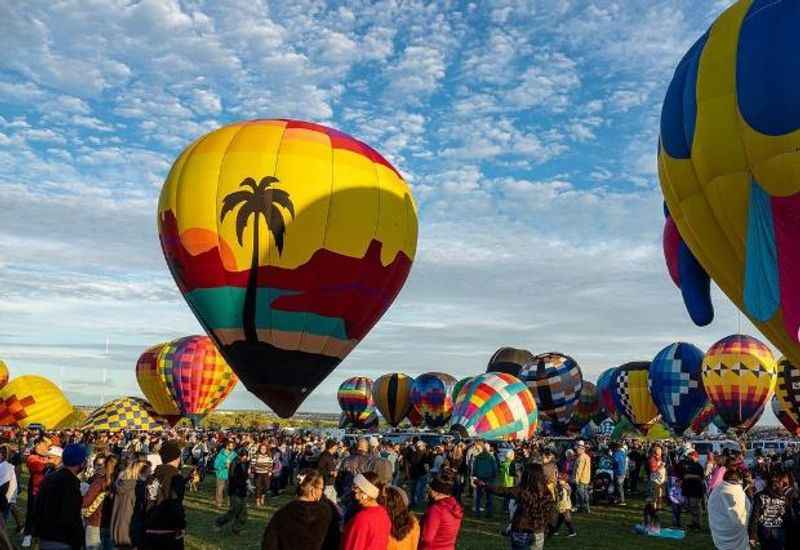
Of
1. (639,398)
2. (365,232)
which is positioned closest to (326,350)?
(365,232)

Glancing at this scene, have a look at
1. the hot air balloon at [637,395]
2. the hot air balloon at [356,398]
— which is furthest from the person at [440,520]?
the hot air balloon at [356,398]

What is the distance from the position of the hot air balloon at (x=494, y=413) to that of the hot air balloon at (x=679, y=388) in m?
11.3

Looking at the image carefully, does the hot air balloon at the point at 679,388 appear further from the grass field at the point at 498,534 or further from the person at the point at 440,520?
the person at the point at 440,520

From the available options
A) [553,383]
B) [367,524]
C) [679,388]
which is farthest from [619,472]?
[679,388]

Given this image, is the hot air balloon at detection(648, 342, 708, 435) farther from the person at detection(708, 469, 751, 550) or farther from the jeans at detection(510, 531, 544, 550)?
the jeans at detection(510, 531, 544, 550)

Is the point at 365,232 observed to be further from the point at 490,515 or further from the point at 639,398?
the point at 639,398

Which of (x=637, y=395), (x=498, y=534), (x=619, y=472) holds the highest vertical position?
(x=637, y=395)

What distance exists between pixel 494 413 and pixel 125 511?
17730 millimetres

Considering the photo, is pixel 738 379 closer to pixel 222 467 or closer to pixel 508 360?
pixel 508 360

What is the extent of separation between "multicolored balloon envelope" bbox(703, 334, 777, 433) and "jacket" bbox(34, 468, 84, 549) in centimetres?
2918

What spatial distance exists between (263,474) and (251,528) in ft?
8.99

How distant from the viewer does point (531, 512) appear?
698cm

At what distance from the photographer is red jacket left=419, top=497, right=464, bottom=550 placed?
217 inches

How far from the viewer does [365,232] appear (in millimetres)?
14734
